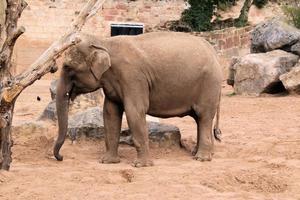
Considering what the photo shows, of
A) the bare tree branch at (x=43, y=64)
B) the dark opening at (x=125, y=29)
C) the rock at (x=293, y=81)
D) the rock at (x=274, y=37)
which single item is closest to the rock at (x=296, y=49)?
the rock at (x=274, y=37)

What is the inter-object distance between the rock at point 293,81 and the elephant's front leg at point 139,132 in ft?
26.1

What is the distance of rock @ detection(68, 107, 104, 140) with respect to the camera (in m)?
10.1

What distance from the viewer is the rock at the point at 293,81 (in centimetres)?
1606

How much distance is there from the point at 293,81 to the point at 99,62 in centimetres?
842

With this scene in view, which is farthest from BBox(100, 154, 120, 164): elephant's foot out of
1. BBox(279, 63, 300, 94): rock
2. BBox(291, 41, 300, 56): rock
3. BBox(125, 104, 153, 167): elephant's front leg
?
BBox(291, 41, 300, 56): rock

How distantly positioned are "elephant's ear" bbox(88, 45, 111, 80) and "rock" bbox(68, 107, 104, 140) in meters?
1.57

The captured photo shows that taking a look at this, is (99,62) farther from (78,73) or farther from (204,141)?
(204,141)

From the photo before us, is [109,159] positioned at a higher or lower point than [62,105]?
lower

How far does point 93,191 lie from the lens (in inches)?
278

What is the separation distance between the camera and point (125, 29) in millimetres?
27578

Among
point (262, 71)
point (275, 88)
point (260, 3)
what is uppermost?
point (262, 71)

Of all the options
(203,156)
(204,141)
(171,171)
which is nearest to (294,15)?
(204,141)

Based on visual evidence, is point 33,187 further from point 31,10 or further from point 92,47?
point 31,10

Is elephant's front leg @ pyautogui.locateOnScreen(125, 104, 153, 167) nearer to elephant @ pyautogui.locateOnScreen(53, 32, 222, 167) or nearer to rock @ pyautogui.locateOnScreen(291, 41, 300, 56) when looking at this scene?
Answer: elephant @ pyautogui.locateOnScreen(53, 32, 222, 167)
